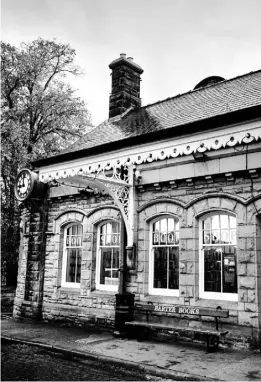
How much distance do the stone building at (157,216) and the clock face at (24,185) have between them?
0.05 metres

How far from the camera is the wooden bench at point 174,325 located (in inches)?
318

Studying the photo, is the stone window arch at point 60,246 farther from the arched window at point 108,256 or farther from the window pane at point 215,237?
the window pane at point 215,237

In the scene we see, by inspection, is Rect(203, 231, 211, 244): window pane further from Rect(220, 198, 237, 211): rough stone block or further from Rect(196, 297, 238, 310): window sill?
Rect(196, 297, 238, 310): window sill

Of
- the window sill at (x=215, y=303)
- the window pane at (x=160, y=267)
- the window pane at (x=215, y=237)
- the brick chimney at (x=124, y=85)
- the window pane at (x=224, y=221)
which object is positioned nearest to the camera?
the window sill at (x=215, y=303)

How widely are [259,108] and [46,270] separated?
28.6 feet

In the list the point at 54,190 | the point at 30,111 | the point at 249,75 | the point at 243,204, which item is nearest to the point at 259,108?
the point at 243,204

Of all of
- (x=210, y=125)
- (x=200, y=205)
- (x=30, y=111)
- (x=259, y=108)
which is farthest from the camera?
(x=30, y=111)

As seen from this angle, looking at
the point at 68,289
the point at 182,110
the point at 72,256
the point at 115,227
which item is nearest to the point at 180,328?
the point at 115,227

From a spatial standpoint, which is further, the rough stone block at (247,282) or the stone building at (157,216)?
the stone building at (157,216)

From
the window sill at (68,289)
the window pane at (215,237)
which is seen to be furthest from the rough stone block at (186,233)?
the window sill at (68,289)

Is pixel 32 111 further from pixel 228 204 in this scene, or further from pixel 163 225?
pixel 228 204

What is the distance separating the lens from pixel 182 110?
39.3ft

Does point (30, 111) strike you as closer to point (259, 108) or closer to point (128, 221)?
point (128, 221)

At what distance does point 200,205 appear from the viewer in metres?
9.33
